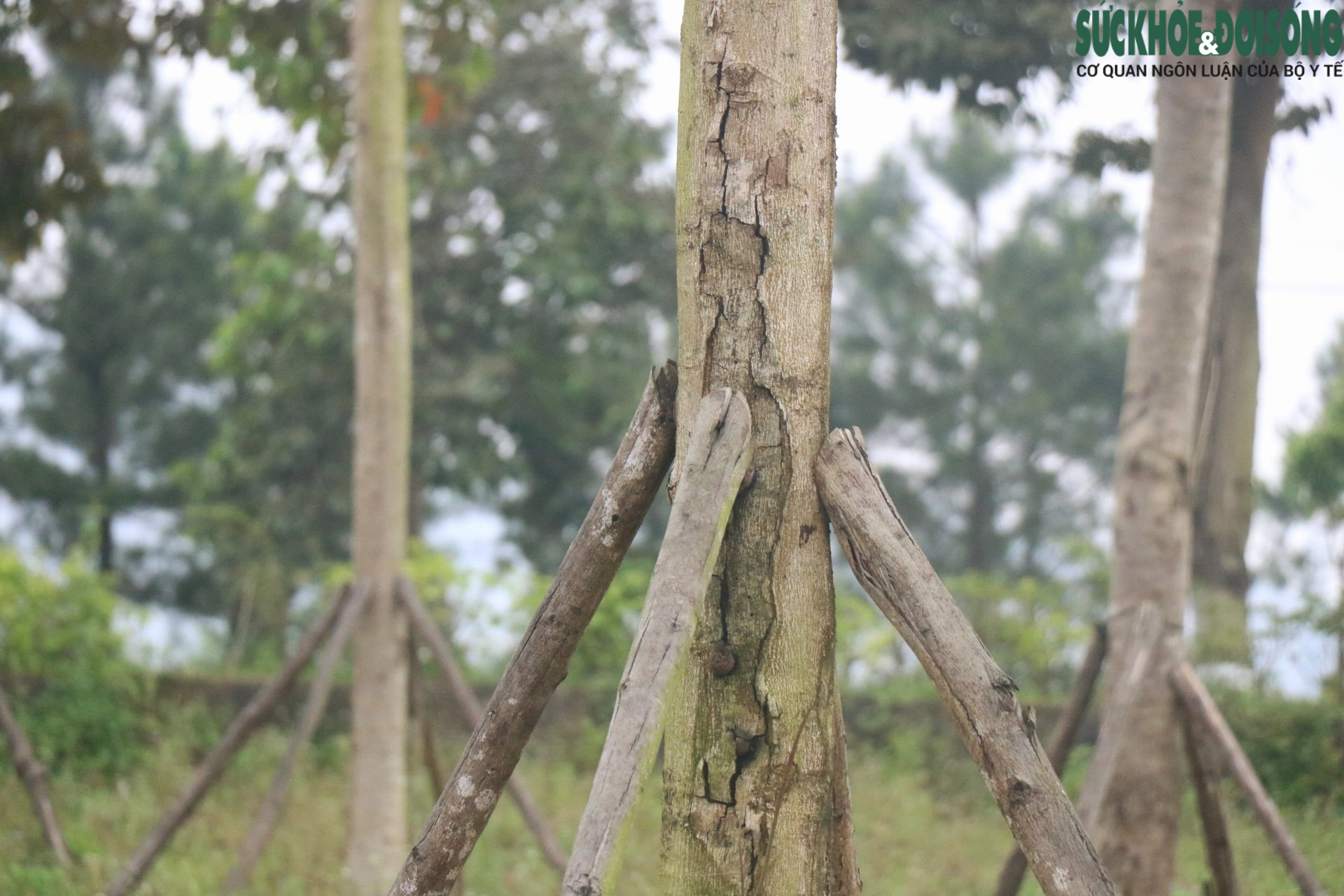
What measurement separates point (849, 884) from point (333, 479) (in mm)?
11205

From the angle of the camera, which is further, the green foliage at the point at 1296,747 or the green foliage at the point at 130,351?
the green foliage at the point at 130,351

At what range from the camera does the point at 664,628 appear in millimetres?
2295

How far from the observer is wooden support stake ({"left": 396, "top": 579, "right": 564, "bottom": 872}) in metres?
5.32

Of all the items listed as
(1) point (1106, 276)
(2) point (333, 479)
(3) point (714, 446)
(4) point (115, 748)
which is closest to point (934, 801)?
(4) point (115, 748)

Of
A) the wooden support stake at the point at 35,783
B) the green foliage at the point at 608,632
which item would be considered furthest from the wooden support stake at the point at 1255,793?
the green foliage at the point at 608,632

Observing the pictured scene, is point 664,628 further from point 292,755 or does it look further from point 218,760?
point 218,760

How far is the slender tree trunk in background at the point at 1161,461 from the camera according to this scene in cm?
473

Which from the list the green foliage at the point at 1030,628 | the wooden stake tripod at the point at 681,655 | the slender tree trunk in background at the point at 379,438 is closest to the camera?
the wooden stake tripod at the point at 681,655

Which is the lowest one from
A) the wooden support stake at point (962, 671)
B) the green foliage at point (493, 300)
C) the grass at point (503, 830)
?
the grass at point (503, 830)

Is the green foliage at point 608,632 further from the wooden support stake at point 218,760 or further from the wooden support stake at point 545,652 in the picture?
the wooden support stake at point 545,652

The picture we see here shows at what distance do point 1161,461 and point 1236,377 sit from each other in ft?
20.4

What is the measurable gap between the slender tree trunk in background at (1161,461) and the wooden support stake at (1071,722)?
9 cm

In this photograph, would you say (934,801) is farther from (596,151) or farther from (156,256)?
(156,256)

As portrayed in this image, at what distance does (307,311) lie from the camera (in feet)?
41.4
